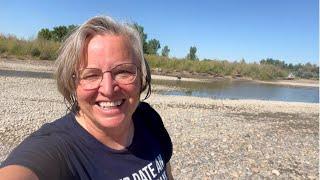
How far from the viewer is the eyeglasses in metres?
2.04

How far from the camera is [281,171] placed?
25.7 ft

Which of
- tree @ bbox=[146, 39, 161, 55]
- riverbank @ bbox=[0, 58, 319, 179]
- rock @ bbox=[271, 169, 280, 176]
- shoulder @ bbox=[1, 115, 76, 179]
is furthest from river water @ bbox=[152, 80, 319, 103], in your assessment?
tree @ bbox=[146, 39, 161, 55]

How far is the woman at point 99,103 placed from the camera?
6.26 ft

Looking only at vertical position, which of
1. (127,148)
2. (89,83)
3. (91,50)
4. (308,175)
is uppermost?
(91,50)

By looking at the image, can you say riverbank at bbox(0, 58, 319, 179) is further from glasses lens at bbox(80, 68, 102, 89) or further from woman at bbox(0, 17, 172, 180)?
glasses lens at bbox(80, 68, 102, 89)

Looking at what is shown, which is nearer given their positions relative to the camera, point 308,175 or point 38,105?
point 308,175

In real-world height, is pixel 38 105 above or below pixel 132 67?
below

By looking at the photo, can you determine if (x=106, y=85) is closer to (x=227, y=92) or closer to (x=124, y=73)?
(x=124, y=73)

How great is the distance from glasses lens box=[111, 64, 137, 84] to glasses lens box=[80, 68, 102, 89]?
7cm

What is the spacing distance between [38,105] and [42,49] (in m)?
36.5

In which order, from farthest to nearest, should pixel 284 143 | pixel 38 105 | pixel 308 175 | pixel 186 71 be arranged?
pixel 186 71 → pixel 38 105 → pixel 284 143 → pixel 308 175

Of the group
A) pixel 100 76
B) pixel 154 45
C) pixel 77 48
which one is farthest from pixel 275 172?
pixel 154 45

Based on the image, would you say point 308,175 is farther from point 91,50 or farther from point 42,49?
point 42,49

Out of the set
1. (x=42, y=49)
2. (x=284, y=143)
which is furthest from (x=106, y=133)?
(x=42, y=49)
